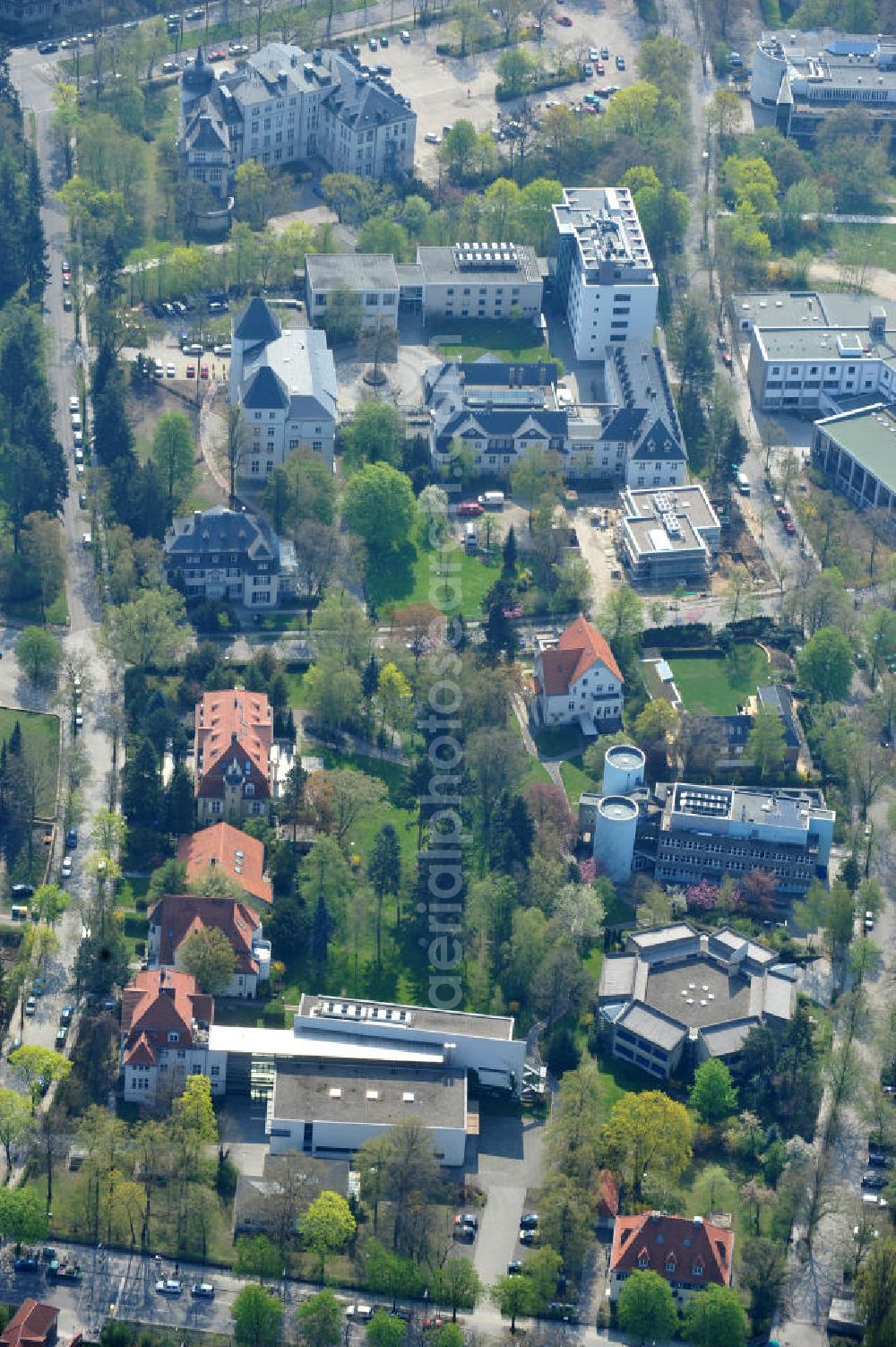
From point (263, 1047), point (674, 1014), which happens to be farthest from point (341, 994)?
point (674, 1014)

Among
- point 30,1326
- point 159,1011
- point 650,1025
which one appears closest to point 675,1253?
point 650,1025

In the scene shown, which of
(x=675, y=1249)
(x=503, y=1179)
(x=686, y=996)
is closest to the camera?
(x=675, y=1249)

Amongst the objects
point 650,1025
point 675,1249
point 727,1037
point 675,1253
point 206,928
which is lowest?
point 675,1253

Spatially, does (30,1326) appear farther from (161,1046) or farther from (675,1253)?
(675,1253)

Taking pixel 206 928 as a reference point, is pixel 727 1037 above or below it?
below

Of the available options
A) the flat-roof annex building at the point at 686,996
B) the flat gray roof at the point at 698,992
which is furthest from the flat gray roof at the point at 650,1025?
the flat gray roof at the point at 698,992

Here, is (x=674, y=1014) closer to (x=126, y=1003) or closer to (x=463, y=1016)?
(x=463, y=1016)

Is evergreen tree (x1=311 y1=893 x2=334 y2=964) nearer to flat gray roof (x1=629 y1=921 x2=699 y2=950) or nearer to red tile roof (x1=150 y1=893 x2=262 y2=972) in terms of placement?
red tile roof (x1=150 y1=893 x2=262 y2=972)

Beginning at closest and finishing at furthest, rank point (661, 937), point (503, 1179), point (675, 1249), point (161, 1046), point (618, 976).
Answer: point (675, 1249) → point (503, 1179) → point (161, 1046) → point (618, 976) → point (661, 937)
